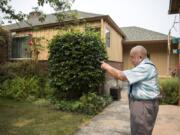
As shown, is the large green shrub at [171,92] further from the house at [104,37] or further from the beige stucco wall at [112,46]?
the beige stucco wall at [112,46]

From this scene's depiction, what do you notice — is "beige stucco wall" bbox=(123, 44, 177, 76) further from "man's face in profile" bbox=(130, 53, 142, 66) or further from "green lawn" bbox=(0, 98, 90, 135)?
"man's face in profile" bbox=(130, 53, 142, 66)

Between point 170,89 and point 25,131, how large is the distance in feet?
19.4

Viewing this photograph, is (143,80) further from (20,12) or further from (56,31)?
(56,31)

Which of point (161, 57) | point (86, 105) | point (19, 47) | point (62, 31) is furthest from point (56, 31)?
point (161, 57)

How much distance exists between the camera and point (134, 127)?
9.48ft

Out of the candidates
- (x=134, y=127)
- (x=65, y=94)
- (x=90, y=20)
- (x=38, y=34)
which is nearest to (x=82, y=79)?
(x=65, y=94)

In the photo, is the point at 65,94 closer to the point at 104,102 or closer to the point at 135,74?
the point at 104,102

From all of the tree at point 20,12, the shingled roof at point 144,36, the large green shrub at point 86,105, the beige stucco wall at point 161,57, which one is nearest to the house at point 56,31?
the tree at point 20,12

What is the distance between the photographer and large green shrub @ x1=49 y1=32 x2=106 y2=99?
7.48 m

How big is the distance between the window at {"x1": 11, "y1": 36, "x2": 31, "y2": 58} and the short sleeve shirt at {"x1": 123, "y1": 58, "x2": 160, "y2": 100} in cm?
1010

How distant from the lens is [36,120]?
20.5ft

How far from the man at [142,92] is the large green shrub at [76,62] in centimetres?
460

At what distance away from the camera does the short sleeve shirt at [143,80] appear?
273cm

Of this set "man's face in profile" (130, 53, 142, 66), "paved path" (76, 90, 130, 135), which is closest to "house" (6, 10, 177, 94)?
"paved path" (76, 90, 130, 135)
